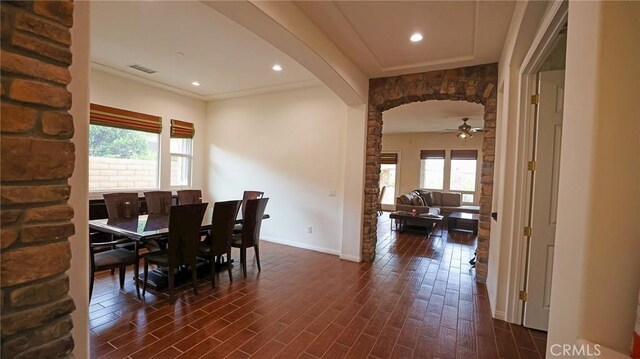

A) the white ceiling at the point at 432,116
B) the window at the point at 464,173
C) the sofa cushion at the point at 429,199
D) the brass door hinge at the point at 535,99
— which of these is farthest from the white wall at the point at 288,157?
the window at the point at 464,173

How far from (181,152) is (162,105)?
99cm

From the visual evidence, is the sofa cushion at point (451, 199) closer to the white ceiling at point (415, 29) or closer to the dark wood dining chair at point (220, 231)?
the white ceiling at point (415, 29)

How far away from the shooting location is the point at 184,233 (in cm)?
283

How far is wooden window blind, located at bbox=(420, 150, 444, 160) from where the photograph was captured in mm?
9320

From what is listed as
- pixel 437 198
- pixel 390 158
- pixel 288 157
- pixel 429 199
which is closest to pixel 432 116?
pixel 429 199

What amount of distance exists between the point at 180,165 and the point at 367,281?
448 centimetres

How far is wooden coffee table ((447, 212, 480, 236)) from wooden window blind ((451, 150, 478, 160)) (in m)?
2.81

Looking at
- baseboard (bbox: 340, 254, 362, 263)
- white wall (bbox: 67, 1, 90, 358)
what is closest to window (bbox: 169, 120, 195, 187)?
baseboard (bbox: 340, 254, 362, 263)

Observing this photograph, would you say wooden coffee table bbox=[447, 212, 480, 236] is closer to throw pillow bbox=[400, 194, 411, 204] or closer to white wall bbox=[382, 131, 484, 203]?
throw pillow bbox=[400, 194, 411, 204]

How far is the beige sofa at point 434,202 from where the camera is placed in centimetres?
665

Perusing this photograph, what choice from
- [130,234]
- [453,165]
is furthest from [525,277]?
[453,165]

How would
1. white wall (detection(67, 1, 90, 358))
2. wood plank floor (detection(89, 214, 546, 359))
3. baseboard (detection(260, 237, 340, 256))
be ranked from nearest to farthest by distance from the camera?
white wall (detection(67, 1, 90, 358)) < wood plank floor (detection(89, 214, 546, 359)) < baseboard (detection(260, 237, 340, 256))

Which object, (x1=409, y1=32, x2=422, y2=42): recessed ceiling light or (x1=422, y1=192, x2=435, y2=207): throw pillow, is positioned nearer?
(x1=409, y1=32, x2=422, y2=42): recessed ceiling light

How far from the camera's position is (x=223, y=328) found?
94.1 inches
